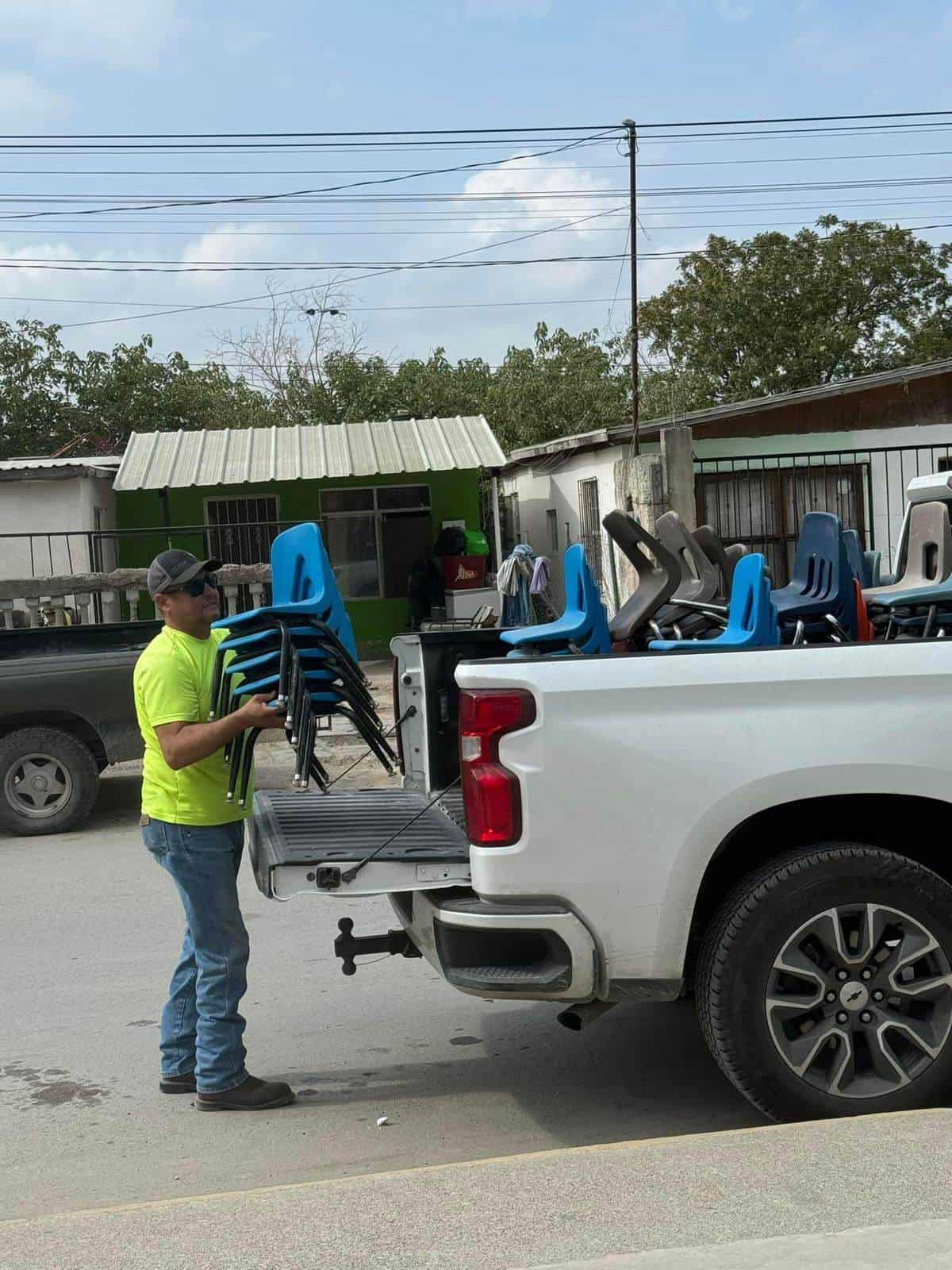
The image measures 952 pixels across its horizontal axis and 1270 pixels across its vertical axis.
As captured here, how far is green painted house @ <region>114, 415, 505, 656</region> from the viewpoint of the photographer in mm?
19219

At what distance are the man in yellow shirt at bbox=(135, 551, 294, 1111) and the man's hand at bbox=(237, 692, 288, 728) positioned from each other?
2cm

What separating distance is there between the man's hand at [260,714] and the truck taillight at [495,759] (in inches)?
29.0

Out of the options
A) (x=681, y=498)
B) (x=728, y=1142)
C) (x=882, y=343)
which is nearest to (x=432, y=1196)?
(x=728, y=1142)

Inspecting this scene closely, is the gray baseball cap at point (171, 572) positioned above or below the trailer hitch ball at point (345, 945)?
above

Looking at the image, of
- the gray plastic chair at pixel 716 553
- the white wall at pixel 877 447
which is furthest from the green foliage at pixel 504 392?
the gray plastic chair at pixel 716 553

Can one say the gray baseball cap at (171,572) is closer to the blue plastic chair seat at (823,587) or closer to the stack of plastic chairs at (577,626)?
the stack of plastic chairs at (577,626)

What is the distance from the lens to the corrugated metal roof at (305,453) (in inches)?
716

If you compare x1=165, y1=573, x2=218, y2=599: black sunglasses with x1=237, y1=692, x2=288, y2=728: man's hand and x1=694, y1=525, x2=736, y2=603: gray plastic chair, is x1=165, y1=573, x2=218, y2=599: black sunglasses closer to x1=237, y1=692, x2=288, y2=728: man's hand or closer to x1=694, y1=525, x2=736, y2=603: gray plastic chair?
x1=237, y1=692, x2=288, y2=728: man's hand

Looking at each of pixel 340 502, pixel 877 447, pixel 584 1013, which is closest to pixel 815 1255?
pixel 584 1013

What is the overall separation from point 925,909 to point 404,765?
198 cm

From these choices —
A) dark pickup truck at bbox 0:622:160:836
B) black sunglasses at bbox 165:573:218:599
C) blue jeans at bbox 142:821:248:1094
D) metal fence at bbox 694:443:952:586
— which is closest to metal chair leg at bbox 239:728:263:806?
blue jeans at bbox 142:821:248:1094

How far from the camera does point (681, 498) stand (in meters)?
14.0

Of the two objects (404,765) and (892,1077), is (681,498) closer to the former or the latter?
(404,765)

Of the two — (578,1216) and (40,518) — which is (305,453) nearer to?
(40,518)
